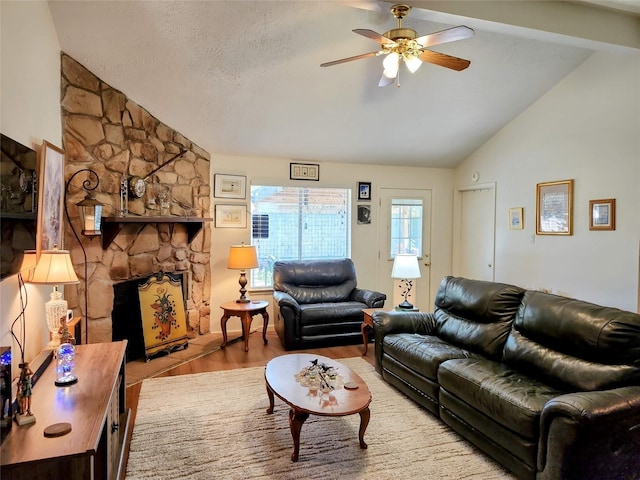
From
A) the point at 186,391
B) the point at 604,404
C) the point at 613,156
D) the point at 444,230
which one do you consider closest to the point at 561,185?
the point at 613,156

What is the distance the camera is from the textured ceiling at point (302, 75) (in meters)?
2.97

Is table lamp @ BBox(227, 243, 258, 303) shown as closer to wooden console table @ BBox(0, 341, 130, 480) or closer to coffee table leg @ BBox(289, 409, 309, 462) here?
wooden console table @ BBox(0, 341, 130, 480)

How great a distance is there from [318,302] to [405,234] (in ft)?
6.55

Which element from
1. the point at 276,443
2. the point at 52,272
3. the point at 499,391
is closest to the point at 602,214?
the point at 499,391

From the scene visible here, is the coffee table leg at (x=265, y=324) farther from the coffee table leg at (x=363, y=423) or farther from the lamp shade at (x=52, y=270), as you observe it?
the lamp shade at (x=52, y=270)

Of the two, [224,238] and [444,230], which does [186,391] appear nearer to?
[224,238]

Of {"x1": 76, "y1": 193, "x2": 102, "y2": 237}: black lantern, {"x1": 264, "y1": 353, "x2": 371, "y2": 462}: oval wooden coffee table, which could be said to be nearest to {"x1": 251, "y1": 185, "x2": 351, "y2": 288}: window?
{"x1": 76, "y1": 193, "x2": 102, "y2": 237}: black lantern

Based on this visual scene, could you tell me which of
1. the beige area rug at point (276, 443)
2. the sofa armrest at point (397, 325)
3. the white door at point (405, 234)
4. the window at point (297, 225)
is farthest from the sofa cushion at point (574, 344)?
the window at point (297, 225)

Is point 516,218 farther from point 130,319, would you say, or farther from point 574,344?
point 130,319

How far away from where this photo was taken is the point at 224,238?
16.5ft

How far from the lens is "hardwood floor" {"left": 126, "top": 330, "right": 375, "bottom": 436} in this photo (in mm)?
3785

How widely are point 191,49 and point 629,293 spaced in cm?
457

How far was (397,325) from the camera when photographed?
3.50 metres

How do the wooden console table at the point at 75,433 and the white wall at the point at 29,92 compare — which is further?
the white wall at the point at 29,92
